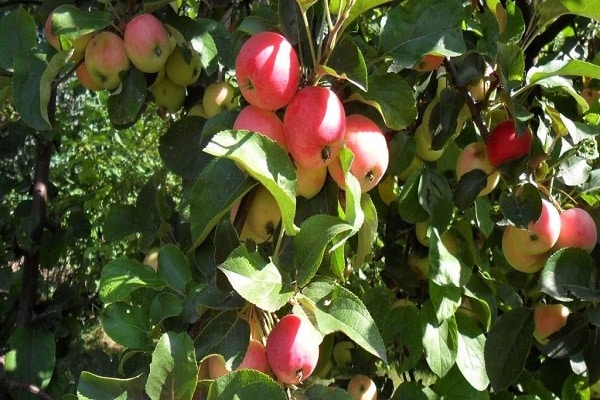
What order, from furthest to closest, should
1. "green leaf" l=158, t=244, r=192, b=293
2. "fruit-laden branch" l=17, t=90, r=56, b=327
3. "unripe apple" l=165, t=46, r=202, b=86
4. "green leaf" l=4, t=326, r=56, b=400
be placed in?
"fruit-laden branch" l=17, t=90, r=56, b=327 < "green leaf" l=4, t=326, r=56, b=400 < "unripe apple" l=165, t=46, r=202, b=86 < "green leaf" l=158, t=244, r=192, b=293

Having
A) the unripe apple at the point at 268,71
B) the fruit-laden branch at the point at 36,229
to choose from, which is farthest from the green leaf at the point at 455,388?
the fruit-laden branch at the point at 36,229

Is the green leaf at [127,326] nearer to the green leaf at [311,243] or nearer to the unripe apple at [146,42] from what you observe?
the green leaf at [311,243]

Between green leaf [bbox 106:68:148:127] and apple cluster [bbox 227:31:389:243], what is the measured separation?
0.40 metres

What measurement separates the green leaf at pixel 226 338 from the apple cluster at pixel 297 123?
11cm

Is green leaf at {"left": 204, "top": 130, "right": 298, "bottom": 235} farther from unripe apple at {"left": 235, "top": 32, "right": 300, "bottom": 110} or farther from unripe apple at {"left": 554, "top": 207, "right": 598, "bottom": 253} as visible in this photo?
unripe apple at {"left": 554, "top": 207, "right": 598, "bottom": 253}

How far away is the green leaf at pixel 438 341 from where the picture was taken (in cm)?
106

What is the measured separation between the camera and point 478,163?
1.01 meters

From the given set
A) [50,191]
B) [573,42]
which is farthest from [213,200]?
[50,191]

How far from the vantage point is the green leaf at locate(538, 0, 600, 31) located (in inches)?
35.0

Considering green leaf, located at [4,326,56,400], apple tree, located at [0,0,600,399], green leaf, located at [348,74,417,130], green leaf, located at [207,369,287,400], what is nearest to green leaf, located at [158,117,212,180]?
apple tree, located at [0,0,600,399]

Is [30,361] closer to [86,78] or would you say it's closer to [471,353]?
[86,78]

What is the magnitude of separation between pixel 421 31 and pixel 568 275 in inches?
16.3

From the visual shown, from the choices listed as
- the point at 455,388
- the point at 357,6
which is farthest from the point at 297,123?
the point at 455,388

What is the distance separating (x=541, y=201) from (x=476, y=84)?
0.70ft
